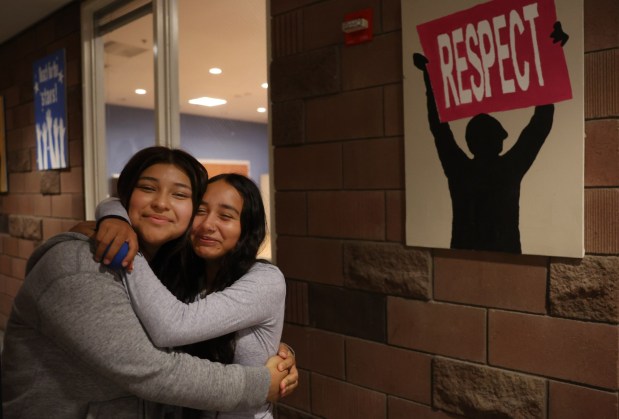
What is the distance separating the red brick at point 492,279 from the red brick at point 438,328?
43 mm

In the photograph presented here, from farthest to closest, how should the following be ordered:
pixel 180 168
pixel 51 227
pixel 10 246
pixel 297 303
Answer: pixel 10 246 < pixel 51 227 < pixel 297 303 < pixel 180 168

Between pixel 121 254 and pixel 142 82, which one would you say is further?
pixel 142 82

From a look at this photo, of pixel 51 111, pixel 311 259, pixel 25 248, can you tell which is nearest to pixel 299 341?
pixel 311 259

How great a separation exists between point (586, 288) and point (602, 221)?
176 mm

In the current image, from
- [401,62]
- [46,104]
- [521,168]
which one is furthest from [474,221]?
[46,104]

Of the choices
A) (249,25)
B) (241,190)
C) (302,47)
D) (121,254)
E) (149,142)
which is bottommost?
(121,254)

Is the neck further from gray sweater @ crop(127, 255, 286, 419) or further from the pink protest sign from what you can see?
the pink protest sign

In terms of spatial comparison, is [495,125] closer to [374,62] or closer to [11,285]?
[374,62]

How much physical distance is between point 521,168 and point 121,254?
3.41ft

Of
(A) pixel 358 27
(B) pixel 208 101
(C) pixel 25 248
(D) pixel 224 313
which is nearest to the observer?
(D) pixel 224 313

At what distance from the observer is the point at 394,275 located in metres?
1.56

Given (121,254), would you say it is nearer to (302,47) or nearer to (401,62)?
(401,62)

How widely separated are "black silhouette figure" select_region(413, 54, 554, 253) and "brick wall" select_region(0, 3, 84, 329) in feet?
8.45

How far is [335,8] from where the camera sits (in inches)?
66.8
